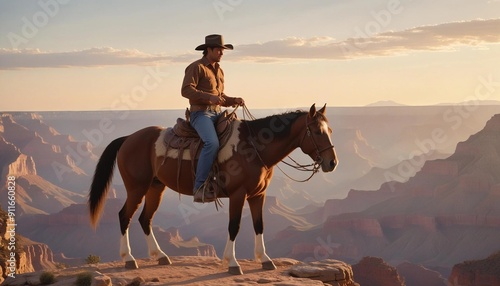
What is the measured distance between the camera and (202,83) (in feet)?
42.5

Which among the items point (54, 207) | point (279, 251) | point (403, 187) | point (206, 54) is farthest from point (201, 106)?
point (54, 207)

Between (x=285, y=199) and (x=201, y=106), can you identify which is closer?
(x=201, y=106)

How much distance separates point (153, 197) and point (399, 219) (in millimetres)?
90498

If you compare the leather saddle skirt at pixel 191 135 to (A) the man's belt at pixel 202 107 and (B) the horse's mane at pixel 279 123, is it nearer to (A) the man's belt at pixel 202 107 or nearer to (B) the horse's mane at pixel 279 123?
(A) the man's belt at pixel 202 107

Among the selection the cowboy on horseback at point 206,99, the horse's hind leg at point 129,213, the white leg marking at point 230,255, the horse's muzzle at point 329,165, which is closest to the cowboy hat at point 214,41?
the cowboy on horseback at point 206,99

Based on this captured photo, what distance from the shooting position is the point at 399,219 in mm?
100750

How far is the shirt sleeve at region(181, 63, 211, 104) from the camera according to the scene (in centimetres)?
1266

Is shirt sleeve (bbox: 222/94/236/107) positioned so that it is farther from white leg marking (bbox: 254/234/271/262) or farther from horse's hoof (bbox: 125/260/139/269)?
horse's hoof (bbox: 125/260/139/269)

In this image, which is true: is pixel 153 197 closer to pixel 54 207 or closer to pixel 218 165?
pixel 218 165

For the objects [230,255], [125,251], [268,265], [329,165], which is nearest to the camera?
[329,165]

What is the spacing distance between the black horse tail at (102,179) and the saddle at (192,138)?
1.58 m

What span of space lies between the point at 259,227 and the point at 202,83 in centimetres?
310

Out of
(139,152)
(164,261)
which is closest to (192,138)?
(139,152)

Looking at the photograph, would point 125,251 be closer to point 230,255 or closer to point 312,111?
point 230,255
